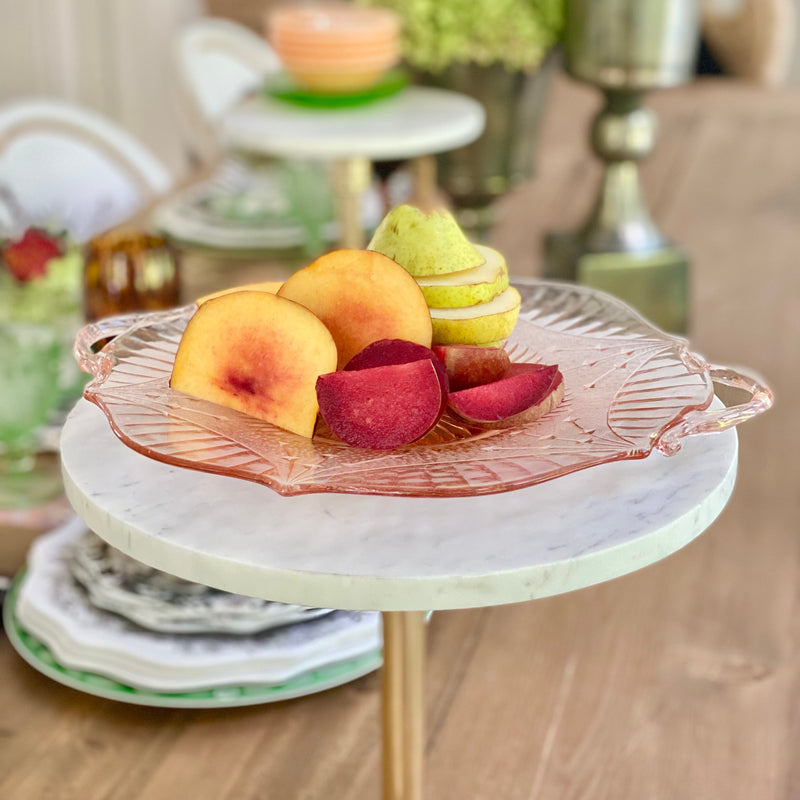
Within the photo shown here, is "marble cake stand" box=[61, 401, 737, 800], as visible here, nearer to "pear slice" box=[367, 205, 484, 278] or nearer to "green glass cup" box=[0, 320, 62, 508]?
"pear slice" box=[367, 205, 484, 278]

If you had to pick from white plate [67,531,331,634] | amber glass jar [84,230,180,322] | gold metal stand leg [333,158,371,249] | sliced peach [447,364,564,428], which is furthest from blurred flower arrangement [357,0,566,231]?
sliced peach [447,364,564,428]

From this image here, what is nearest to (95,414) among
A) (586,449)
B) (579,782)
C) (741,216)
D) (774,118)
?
(586,449)

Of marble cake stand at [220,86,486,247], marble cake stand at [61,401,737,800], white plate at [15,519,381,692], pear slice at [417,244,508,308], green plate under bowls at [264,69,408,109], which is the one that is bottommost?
white plate at [15,519,381,692]

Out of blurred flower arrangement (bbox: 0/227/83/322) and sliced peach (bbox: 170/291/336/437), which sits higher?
sliced peach (bbox: 170/291/336/437)

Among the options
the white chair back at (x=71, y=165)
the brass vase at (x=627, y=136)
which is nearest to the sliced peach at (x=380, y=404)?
the brass vase at (x=627, y=136)

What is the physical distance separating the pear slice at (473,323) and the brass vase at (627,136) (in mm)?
952

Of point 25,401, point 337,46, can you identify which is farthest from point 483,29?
point 25,401

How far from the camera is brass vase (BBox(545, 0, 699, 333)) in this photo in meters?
1.49

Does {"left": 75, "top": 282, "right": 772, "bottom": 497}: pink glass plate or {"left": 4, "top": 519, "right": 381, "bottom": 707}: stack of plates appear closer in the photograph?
{"left": 75, "top": 282, "right": 772, "bottom": 497}: pink glass plate

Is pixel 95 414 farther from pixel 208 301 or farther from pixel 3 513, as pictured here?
pixel 3 513

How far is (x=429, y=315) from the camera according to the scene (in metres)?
0.56

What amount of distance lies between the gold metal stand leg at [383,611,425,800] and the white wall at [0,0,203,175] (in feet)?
10.2

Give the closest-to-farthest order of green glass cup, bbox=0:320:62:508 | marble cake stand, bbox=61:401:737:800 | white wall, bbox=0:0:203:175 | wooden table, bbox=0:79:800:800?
1. marble cake stand, bbox=61:401:737:800
2. wooden table, bbox=0:79:800:800
3. green glass cup, bbox=0:320:62:508
4. white wall, bbox=0:0:203:175

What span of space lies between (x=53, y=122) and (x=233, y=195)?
0.45 m
